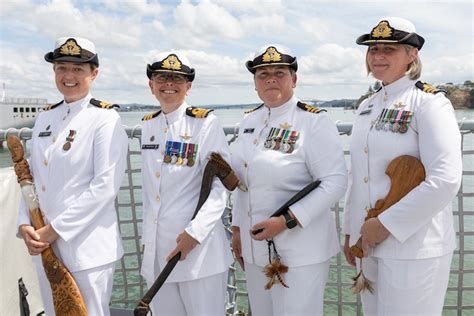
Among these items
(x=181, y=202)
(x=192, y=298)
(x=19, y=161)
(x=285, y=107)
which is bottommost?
(x=192, y=298)

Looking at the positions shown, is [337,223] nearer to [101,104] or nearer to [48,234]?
[101,104]

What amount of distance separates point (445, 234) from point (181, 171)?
1.33 metres

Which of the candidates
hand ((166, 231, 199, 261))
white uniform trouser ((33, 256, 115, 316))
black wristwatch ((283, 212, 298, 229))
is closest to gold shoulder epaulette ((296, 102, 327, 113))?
black wristwatch ((283, 212, 298, 229))

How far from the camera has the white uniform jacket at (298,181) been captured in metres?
2.37

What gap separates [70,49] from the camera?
8.12 ft

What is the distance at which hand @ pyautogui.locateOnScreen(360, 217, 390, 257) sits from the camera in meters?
2.21

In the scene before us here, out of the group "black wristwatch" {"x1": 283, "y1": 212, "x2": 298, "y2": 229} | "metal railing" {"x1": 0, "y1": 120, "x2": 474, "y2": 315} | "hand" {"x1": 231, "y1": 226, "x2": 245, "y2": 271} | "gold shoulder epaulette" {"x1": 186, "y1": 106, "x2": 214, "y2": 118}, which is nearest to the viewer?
"black wristwatch" {"x1": 283, "y1": 212, "x2": 298, "y2": 229}

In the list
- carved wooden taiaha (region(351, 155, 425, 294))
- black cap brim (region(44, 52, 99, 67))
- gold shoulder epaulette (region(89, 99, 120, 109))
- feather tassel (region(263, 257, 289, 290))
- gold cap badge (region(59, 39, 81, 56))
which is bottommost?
feather tassel (region(263, 257, 289, 290))

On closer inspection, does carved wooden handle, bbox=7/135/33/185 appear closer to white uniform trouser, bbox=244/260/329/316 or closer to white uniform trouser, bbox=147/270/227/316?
white uniform trouser, bbox=147/270/227/316

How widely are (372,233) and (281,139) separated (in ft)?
2.13

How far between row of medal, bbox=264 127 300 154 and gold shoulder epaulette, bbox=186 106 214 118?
368 mm

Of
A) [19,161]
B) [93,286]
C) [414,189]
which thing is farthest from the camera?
[19,161]

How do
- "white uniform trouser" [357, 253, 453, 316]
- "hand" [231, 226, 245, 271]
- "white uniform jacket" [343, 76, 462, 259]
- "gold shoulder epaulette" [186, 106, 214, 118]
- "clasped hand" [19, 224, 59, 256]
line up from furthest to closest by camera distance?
"hand" [231, 226, 245, 271] < "gold shoulder epaulette" [186, 106, 214, 118] < "clasped hand" [19, 224, 59, 256] < "white uniform trouser" [357, 253, 453, 316] < "white uniform jacket" [343, 76, 462, 259]

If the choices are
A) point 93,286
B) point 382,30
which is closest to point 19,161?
point 93,286
